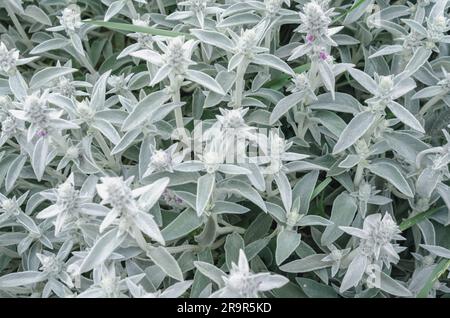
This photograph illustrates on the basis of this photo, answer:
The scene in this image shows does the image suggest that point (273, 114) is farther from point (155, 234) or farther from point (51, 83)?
point (51, 83)

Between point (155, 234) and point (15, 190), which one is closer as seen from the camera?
point (155, 234)

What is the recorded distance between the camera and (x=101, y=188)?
149 centimetres

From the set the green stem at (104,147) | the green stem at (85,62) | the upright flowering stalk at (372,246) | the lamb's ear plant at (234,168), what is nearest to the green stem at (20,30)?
the lamb's ear plant at (234,168)

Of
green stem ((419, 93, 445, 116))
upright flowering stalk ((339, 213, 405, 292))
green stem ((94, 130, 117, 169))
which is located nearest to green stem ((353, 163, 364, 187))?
upright flowering stalk ((339, 213, 405, 292))

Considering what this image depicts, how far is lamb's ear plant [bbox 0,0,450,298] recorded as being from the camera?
5.74 feet

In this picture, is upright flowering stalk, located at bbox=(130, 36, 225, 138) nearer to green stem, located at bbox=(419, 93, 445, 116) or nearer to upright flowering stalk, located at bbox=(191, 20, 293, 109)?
upright flowering stalk, located at bbox=(191, 20, 293, 109)

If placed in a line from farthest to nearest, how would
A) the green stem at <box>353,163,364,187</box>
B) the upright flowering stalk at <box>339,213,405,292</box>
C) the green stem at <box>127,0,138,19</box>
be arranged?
the green stem at <box>127,0,138,19</box> → the green stem at <box>353,163,364,187</box> → the upright flowering stalk at <box>339,213,405,292</box>

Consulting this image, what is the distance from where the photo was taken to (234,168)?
1749mm

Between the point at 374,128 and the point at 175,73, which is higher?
the point at 175,73

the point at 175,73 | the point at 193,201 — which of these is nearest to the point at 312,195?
the point at 193,201

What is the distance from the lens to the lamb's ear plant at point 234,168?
68.9 inches

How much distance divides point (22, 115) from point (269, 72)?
1066mm

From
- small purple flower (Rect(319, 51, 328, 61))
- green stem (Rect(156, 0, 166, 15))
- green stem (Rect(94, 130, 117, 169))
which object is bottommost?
green stem (Rect(94, 130, 117, 169))
